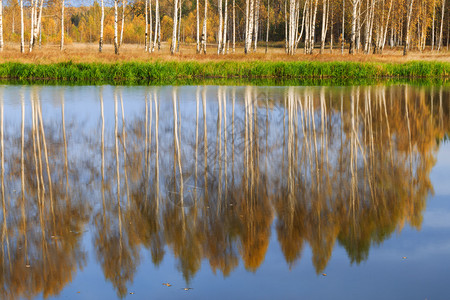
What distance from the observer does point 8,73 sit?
3048cm

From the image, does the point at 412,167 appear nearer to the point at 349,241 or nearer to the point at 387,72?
the point at 349,241

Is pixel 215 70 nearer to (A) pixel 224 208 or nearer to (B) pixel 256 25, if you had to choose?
(B) pixel 256 25

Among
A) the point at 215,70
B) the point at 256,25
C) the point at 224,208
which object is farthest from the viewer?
the point at 256,25

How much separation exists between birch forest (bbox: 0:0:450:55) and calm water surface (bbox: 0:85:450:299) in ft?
89.3

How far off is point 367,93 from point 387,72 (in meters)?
14.1

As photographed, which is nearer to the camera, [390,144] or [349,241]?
[349,241]

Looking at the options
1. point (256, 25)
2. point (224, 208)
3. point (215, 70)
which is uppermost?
point (256, 25)

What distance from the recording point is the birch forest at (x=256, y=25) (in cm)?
4328

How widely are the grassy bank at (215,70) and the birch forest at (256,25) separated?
5.71 metres

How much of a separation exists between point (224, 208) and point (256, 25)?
1913 inches

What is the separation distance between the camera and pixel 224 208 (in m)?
7.02

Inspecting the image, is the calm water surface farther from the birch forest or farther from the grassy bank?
the birch forest

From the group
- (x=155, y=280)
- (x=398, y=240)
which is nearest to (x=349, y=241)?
(x=398, y=240)

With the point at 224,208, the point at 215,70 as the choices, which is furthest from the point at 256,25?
the point at 224,208
